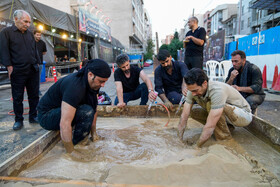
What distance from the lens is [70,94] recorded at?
1878mm

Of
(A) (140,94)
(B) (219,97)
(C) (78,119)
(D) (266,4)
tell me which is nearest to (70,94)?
(C) (78,119)

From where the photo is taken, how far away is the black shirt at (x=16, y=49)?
2967 mm

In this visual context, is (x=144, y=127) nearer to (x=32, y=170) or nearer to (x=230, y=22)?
(x=32, y=170)

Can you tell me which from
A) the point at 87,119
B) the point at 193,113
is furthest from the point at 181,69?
the point at 87,119

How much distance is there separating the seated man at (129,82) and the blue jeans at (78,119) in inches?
44.9

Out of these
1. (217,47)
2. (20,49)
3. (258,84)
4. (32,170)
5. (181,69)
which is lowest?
(32,170)

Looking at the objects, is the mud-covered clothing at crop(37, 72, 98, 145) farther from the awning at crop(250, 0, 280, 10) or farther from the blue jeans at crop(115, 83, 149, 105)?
the awning at crop(250, 0, 280, 10)

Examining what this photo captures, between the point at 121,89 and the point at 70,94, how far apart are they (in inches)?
64.9

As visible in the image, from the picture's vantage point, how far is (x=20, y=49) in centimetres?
310

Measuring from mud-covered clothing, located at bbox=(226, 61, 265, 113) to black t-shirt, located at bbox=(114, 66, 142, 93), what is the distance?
5.84 feet

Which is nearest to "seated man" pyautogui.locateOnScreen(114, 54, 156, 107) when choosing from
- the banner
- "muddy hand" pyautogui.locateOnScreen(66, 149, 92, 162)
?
"muddy hand" pyautogui.locateOnScreen(66, 149, 92, 162)

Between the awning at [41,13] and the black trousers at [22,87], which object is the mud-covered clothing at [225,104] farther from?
the awning at [41,13]

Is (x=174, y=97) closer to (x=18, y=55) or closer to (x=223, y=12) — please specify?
(x=18, y=55)

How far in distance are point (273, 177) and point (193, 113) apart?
128cm
